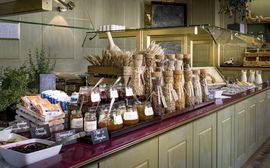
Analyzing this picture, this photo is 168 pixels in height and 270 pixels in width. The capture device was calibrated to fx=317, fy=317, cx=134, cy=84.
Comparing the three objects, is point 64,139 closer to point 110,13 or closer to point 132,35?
point 132,35

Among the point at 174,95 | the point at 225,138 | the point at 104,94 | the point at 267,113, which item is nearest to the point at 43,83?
the point at 104,94

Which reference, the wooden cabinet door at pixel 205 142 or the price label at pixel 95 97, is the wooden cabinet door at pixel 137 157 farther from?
the wooden cabinet door at pixel 205 142

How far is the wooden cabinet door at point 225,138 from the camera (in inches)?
108

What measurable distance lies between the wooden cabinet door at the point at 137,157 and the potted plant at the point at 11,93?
2.36 ft

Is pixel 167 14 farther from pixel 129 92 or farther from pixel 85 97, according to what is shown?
pixel 85 97

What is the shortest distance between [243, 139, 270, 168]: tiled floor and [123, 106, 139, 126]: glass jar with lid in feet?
7.42

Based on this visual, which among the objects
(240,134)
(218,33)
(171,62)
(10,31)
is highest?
(10,31)

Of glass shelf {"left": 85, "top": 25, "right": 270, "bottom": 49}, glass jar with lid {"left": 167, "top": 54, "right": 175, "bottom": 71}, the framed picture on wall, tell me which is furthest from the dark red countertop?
the framed picture on wall

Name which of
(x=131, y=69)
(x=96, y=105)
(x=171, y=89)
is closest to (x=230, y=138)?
(x=171, y=89)

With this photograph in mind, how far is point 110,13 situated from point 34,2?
467 cm

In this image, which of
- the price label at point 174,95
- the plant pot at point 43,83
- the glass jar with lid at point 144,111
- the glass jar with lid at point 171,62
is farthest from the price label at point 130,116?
the plant pot at point 43,83

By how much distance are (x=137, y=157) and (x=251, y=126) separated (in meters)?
2.54

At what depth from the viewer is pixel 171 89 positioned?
2166mm

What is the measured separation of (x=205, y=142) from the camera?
247 cm
